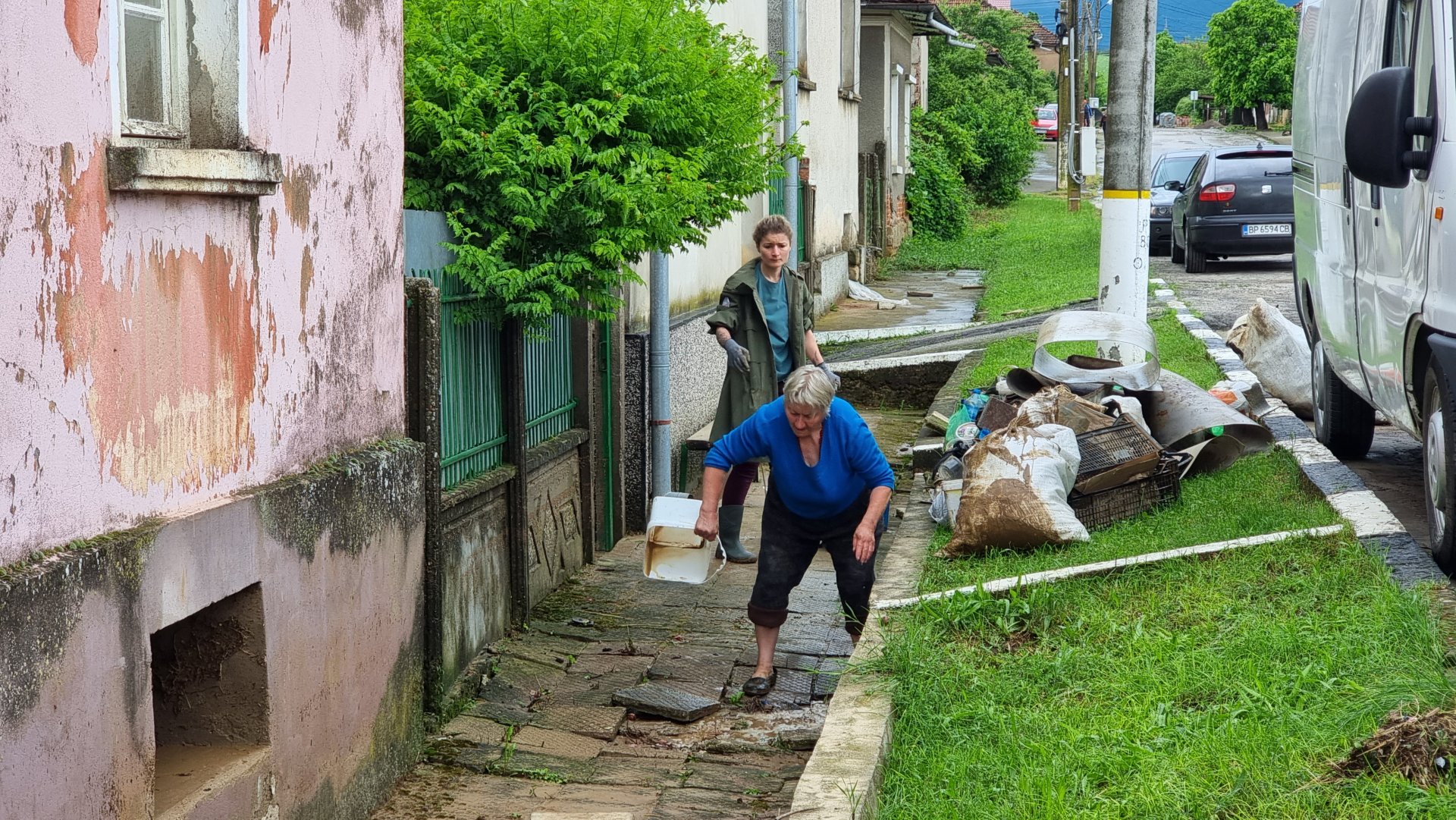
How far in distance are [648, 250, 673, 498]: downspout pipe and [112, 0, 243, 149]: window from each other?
15.9 feet

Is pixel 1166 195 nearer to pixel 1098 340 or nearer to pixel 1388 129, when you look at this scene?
pixel 1098 340

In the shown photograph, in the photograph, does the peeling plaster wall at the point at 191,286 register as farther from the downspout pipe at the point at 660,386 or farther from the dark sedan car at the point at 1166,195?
the dark sedan car at the point at 1166,195

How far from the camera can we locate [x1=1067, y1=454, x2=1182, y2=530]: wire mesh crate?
22.6 ft

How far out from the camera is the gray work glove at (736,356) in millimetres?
8047

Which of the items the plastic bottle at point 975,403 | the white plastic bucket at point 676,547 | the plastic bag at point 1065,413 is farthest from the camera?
the plastic bottle at point 975,403

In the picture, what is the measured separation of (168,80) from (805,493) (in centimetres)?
301

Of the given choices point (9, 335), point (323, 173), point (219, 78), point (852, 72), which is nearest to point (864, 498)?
point (323, 173)

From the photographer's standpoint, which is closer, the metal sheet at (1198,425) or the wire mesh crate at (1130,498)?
the wire mesh crate at (1130,498)

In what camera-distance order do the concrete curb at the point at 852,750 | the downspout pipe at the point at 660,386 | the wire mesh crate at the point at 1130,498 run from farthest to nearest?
1. the downspout pipe at the point at 660,386
2. the wire mesh crate at the point at 1130,498
3. the concrete curb at the point at 852,750

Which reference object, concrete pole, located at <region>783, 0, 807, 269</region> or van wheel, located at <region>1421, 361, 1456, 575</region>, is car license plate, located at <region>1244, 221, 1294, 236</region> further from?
van wheel, located at <region>1421, 361, 1456, 575</region>

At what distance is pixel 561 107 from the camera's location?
21.1ft

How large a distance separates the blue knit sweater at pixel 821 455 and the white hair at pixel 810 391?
17 centimetres

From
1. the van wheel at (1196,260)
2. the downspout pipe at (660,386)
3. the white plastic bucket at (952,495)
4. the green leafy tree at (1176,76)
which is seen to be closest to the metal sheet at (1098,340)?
the white plastic bucket at (952,495)

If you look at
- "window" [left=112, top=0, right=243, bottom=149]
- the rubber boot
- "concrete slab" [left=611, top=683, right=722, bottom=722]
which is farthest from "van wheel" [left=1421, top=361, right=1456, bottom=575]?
"window" [left=112, top=0, right=243, bottom=149]
